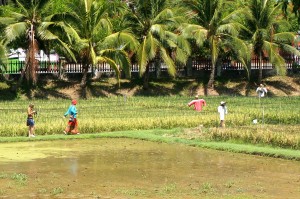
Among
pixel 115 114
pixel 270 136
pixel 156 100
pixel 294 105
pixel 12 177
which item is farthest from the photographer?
pixel 156 100

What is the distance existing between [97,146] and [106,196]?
8.30 m

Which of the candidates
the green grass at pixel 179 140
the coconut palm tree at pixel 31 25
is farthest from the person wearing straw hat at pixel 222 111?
the coconut palm tree at pixel 31 25

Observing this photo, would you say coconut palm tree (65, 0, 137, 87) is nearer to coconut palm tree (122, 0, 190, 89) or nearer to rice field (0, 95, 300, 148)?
coconut palm tree (122, 0, 190, 89)

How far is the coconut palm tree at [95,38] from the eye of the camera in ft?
126

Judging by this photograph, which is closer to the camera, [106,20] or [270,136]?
[270,136]

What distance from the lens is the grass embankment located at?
20266mm

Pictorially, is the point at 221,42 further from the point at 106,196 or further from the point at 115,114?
the point at 106,196

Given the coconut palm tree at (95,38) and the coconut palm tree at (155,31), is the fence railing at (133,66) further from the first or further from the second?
the coconut palm tree at (155,31)

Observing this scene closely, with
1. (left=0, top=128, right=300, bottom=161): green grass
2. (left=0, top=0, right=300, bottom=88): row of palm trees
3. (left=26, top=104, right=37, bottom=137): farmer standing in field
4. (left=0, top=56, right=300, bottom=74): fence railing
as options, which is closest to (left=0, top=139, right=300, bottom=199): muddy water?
(left=0, top=128, right=300, bottom=161): green grass

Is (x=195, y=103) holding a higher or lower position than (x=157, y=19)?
lower

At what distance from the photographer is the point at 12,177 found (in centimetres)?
1480

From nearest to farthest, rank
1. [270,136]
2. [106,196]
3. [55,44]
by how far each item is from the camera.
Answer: [106,196], [270,136], [55,44]

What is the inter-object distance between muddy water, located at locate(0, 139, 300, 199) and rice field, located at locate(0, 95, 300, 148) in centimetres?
237

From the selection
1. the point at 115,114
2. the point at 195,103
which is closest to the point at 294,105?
the point at 195,103
